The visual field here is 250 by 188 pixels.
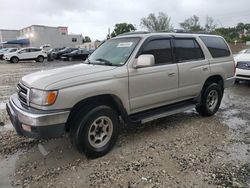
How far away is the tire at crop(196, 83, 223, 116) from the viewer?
5721 mm

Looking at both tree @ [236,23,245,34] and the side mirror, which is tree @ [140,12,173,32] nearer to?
tree @ [236,23,245,34]

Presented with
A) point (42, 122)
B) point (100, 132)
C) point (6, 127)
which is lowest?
point (6, 127)

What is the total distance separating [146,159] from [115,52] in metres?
1.99

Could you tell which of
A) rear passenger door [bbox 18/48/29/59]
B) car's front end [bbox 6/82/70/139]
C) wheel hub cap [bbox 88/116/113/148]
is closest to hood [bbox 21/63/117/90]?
car's front end [bbox 6/82/70/139]

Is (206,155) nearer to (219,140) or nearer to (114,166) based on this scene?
(219,140)

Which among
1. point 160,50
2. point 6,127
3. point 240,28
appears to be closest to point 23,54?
point 6,127

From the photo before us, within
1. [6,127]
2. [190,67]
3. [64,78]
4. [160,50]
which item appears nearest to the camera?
[64,78]

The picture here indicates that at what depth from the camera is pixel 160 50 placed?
15.8 feet

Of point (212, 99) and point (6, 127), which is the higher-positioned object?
point (212, 99)

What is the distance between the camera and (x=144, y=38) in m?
4.59

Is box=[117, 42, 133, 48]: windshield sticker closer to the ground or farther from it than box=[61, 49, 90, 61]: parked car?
farther from it

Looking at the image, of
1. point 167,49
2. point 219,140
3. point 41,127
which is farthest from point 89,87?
point 219,140

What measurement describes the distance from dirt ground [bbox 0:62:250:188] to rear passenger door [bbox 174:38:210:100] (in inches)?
30.4

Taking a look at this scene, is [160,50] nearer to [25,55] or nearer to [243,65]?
[243,65]
